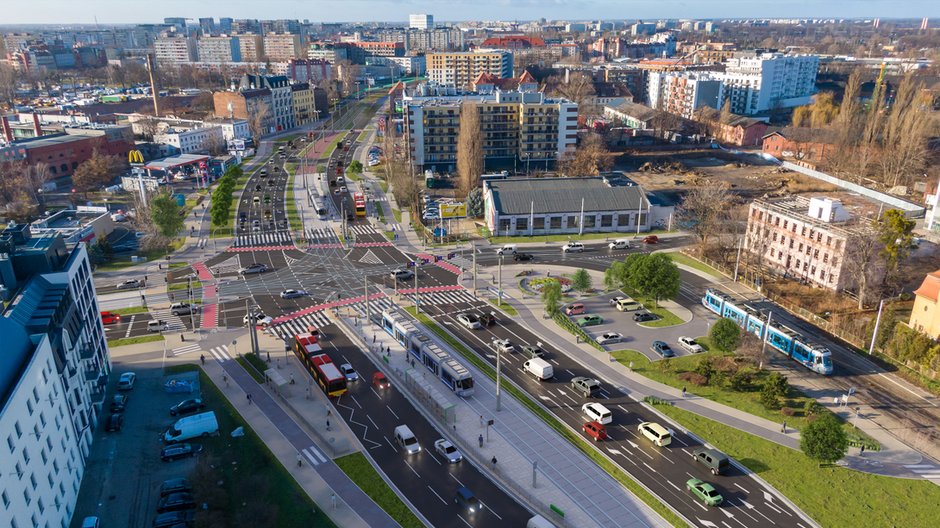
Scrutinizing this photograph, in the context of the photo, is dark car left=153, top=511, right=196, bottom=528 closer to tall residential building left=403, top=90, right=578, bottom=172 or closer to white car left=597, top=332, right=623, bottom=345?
white car left=597, top=332, right=623, bottom=345

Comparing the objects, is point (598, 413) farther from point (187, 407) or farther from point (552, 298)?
point (187, 407)

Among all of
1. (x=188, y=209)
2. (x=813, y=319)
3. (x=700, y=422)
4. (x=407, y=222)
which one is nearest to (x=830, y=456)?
(x=700, y=422)

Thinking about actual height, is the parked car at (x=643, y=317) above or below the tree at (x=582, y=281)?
below

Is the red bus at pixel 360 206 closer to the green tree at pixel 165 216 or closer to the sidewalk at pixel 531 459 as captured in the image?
the green tree at pixel 165 216

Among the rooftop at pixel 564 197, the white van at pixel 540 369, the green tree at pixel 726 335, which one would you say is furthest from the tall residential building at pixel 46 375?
the rooftop at pixel 564 197

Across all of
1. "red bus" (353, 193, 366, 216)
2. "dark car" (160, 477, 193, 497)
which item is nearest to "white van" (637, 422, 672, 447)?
"dark car" (160, 477, 193, 497)

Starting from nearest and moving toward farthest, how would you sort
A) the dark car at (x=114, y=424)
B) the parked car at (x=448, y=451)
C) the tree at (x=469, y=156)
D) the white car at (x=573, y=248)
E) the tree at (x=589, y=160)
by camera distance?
the parked car at (x=448, y=451) → the dark car at (x=114, y=424) → the white car at (x=573, y=248) → the tree at (x=469, y=156) → the tree at (x=589, y=160)
